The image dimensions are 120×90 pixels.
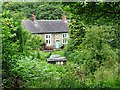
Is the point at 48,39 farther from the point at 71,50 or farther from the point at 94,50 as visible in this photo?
the point at 94,50

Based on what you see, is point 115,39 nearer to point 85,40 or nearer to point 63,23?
point 85,40

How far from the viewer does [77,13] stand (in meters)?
2.37

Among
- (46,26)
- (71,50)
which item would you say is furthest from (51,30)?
(71,50)

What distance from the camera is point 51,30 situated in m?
2.57

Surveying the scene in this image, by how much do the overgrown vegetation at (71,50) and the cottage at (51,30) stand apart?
45 mm

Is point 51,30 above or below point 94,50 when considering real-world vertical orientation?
above

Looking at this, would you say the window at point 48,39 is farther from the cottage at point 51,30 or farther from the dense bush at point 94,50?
the dense bush at point 94,50

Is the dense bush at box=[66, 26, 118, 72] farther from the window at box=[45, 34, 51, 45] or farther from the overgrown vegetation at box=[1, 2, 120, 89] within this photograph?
the window at box=[45, 34, 51, 45]

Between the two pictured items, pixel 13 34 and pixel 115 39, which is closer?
pixel 13 34

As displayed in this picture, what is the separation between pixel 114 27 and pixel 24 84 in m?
0.87

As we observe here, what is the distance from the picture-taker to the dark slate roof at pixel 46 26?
240 centimetres

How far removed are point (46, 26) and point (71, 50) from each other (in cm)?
29

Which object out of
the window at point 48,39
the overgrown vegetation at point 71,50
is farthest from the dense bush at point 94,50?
the window at point 48,39

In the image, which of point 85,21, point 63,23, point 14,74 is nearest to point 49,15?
point 63,23
